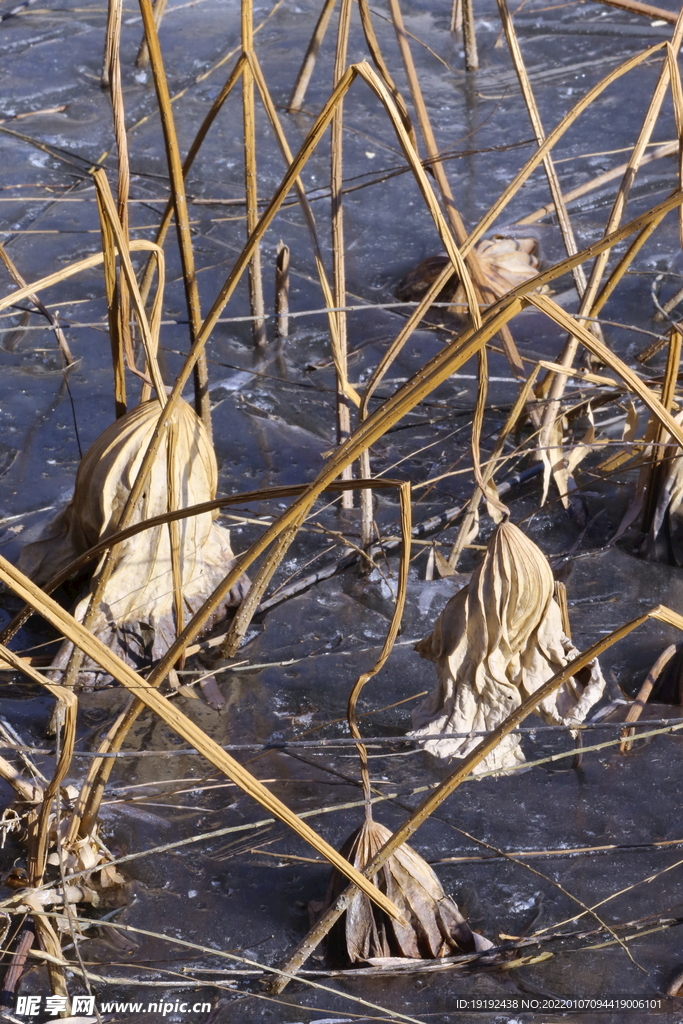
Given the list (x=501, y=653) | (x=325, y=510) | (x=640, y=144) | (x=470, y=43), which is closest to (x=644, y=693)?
(x=501, y=653)

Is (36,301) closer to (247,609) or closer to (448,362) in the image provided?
(247,609)

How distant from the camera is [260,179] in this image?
2.51 meters

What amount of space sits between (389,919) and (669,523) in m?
0.80

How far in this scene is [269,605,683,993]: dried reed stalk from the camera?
671 millimetres

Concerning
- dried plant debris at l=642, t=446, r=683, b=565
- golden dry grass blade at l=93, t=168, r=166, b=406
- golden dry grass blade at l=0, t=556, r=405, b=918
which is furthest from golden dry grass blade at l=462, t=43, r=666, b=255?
golden dry grass blade at l=0, t=556, r=405, b=918

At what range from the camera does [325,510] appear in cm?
158

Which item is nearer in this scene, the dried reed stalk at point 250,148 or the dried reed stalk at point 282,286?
the dried reed stalk at point 250,148

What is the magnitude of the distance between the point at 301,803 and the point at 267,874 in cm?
10

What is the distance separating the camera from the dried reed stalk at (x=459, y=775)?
2.20ft

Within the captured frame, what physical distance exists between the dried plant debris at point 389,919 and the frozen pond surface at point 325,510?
3 centimetres

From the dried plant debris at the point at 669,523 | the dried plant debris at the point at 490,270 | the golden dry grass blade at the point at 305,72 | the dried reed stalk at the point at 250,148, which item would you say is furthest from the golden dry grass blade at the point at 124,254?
the golden dry grass blade at the point at 305,72

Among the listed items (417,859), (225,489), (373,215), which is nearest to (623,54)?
(373,215)

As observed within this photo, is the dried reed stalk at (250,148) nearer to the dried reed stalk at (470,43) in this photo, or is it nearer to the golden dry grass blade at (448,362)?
the golden dry grass blade at (448,362)

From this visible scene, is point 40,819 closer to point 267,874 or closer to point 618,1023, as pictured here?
point 267,874
